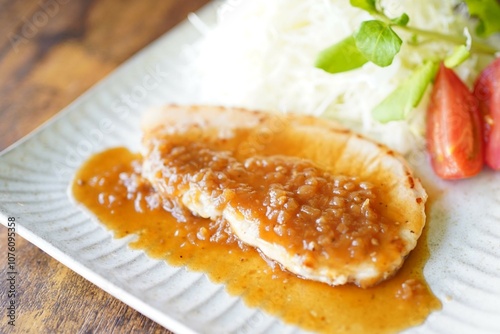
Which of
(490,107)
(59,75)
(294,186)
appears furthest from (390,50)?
(59,75)

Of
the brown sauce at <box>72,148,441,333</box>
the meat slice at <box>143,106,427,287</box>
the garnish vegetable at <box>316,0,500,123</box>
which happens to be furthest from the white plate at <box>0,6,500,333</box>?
the garnish vegetable at <box>316,0,500,123</box>

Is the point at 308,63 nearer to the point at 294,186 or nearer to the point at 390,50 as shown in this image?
the point at 390,50

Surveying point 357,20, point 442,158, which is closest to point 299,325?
point 442,158

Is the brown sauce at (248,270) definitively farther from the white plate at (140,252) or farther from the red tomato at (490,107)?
the red tomato at (490,107)

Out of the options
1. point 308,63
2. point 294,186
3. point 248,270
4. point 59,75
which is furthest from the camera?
point 59,75

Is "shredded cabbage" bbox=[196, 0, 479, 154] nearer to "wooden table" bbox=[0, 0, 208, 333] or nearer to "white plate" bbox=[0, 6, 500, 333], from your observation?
"white plate" bbox=[0, 6, 500, 333]

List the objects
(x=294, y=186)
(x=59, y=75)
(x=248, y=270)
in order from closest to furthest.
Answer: (x=248, y=270)
(x=294, y=186)
(x=59, y=75)

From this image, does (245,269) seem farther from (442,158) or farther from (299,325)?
(442,158)
